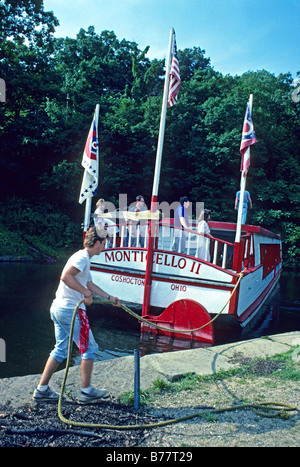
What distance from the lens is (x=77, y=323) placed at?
4.31m

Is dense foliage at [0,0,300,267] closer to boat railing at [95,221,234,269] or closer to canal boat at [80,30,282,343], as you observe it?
boat railing at [95,221,234,269]

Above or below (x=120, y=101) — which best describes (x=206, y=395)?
below

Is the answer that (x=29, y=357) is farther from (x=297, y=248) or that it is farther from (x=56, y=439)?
(x=297, y=248)

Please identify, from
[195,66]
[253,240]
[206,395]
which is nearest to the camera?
[206,395]

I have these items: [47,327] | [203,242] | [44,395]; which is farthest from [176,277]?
[44,395]

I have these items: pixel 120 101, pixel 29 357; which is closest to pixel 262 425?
pixel 29 357

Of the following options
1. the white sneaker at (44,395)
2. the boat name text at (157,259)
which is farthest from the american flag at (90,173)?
the white sneaker at (44,395)

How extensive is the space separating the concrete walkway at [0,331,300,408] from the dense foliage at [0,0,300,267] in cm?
1974

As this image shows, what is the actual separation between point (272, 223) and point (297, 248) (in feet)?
8.75

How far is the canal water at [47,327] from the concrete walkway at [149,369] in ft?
5.28

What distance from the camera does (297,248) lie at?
29.6 m

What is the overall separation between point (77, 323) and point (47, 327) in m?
5.14

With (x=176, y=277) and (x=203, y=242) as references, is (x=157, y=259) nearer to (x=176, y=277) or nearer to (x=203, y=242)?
(x=176, y=277)

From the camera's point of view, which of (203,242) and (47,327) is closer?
(47,327)
